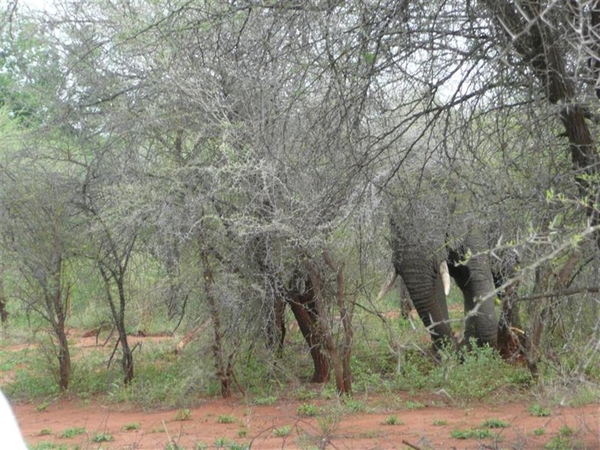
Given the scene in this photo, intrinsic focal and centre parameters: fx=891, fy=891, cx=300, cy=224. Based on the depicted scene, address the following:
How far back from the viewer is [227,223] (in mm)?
11359

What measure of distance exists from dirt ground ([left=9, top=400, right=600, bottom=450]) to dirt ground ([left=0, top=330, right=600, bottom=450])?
11mm

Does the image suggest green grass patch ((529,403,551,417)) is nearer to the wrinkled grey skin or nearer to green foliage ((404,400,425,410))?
green foliage ((404,400,425,410))

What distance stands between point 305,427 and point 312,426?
1206mm

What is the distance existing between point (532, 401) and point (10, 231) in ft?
26.7

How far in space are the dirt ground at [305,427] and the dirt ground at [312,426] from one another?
0.04ft

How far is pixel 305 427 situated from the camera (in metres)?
9.86

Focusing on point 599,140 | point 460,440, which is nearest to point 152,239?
point 460,440

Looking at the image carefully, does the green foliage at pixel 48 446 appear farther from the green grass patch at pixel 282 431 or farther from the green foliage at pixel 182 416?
the green grass patch at pixel 282 431

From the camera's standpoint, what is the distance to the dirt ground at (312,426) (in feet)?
27.2

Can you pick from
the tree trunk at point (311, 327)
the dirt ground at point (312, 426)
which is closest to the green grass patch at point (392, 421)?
Answer: the dirt ground at point (312, 426)

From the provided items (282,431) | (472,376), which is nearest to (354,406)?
(282,431)

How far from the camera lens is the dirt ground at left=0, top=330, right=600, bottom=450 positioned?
27.2 feet

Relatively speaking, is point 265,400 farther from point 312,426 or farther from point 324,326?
point 312,426

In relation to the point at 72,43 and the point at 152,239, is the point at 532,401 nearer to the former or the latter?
the point at 152,239
